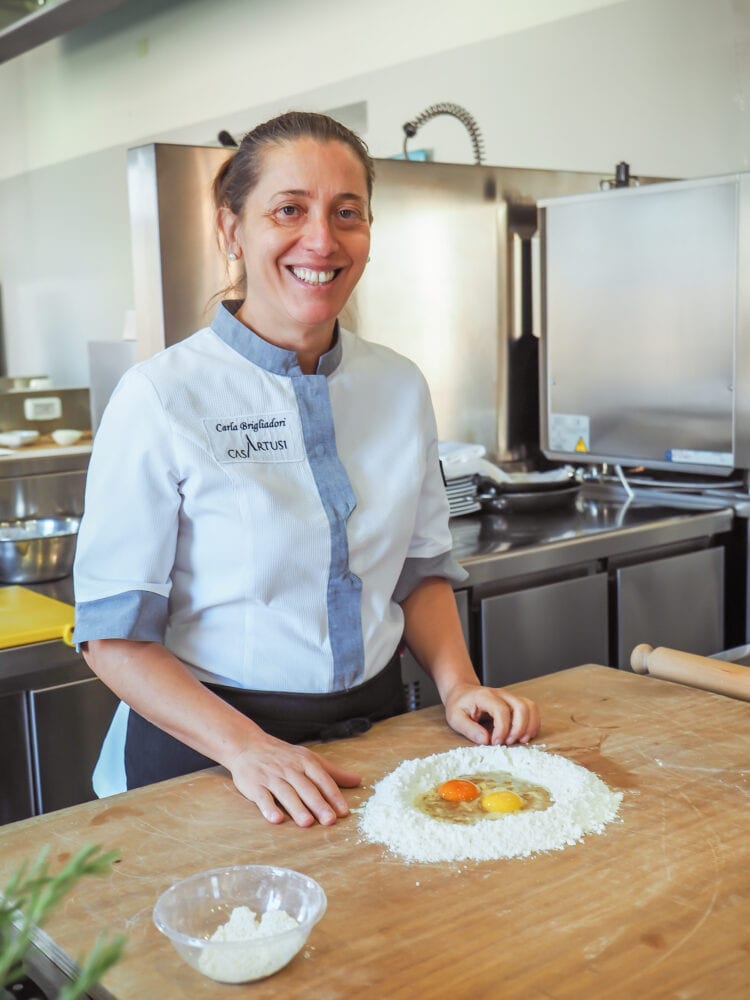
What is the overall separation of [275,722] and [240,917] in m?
0.48

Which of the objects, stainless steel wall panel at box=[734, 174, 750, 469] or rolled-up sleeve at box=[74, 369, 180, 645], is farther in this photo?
stainless steel wall panel at box=[734, 174, 750, 469]

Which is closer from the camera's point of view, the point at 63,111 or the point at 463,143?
the point at 463,143

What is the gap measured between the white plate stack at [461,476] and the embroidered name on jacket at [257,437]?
3.88 ft

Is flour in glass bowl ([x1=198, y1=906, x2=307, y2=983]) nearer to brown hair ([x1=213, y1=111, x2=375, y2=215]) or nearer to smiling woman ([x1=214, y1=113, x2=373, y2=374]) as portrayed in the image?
smiling woman ([x1=214, y1=113, x2=373, y2=374])

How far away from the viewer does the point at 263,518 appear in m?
1.36

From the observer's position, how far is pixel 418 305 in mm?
2844

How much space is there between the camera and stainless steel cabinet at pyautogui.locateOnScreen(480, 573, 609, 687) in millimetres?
2268

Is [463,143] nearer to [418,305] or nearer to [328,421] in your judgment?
[418,305]

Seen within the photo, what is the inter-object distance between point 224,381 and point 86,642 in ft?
1.16

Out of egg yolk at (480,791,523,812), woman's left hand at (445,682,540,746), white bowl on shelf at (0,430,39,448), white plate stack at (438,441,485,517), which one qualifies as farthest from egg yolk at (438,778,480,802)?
white bowl on shelf at (0,430,39,448)

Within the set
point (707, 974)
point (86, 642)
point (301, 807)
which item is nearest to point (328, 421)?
point (86, 642)

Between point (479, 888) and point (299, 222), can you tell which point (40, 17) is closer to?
point (299, 222)

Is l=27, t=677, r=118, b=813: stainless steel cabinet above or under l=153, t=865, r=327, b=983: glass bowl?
under

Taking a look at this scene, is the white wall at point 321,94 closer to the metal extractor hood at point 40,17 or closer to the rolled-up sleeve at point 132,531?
the metal extractor hood at point 40,17
